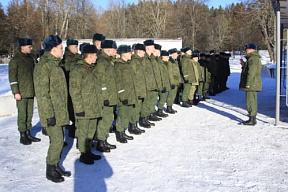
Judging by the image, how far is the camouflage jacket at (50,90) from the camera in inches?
151

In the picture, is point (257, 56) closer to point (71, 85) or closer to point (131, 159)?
point (131, 159)

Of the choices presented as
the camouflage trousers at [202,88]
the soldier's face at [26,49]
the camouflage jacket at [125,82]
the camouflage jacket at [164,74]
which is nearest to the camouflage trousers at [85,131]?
the camouflage jacket at [125,82]

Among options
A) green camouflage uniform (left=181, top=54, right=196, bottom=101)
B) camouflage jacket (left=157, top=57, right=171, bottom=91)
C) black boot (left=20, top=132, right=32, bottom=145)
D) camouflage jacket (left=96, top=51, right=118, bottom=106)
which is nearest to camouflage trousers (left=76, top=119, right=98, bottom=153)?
camouflage jacket (left=96, top=51, right=118, bottom=106)

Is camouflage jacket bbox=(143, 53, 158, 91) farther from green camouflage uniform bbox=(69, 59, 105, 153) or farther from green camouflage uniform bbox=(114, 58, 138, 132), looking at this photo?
green camouflage uniform bbox=(69, 59, 105, 153)

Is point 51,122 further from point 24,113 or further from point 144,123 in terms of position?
point 144,123

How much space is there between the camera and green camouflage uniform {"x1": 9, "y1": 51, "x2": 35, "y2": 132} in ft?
18.1

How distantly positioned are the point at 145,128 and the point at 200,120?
5.52 ft

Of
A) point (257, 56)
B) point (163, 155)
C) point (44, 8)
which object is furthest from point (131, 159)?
point (44, 8)

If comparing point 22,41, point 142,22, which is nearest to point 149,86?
point 22,41

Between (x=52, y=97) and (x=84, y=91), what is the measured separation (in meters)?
0.63

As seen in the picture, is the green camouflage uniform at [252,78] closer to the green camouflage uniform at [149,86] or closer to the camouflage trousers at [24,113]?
the green camouflage uniform at [149,86]

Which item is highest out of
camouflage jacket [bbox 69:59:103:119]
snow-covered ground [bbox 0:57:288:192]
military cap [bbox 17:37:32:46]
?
military cap [bbox 17:37:32:46]

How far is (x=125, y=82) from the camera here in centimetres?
564

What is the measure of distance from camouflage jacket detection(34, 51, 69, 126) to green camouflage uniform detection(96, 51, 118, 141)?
1.22 meters
